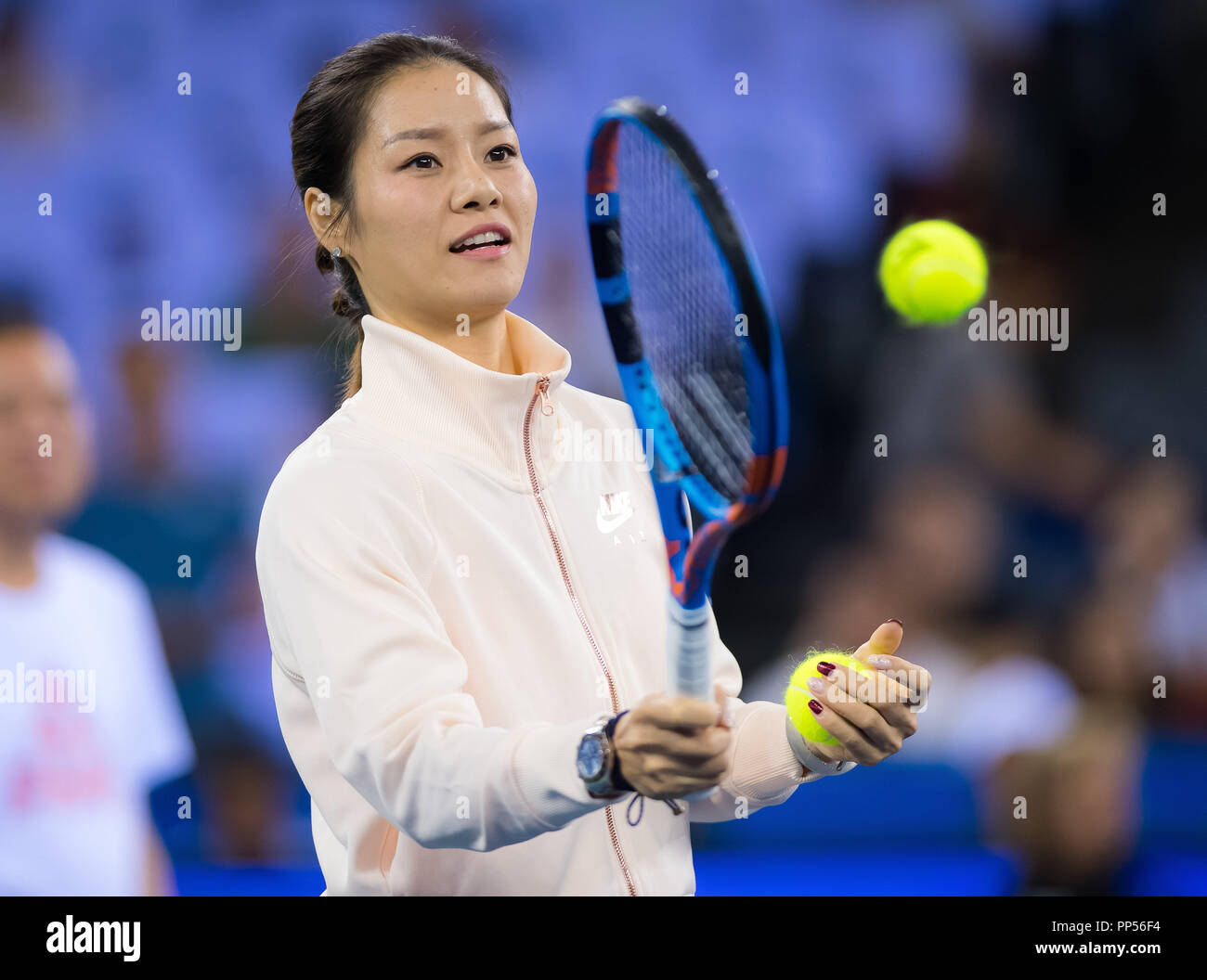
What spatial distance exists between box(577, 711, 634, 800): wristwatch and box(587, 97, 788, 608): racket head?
114mm

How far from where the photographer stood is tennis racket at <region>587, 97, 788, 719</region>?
2.96 feet

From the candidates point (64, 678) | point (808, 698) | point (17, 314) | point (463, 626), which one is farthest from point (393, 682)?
point (17, 314)

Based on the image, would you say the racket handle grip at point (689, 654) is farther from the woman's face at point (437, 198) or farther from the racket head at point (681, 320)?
the woman's face at point (437, 198)

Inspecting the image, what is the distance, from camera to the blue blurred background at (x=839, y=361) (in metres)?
1.96

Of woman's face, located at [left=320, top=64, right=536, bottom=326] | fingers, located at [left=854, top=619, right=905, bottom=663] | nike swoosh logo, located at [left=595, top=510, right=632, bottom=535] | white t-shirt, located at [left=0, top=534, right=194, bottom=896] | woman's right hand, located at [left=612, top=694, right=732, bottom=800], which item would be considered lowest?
white t-shirt, located at [left=0, top=534, right=194, bottom=896]

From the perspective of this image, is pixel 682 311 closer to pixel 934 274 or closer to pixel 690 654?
pixel 690 654

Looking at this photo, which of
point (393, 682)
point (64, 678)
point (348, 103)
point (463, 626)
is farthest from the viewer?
point (64, 678)

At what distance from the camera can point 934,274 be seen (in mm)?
2039

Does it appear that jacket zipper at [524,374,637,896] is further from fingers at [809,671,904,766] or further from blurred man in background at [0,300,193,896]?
blurred man in background at [0,300,193,896]

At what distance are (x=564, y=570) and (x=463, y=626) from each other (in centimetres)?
11

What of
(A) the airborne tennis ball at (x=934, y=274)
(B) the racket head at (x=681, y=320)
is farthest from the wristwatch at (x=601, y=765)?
(A) the airborne tennis ball at (x=934, y=274)

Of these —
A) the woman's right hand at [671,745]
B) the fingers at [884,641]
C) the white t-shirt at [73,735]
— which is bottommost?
the white t-shirt at [73,735]

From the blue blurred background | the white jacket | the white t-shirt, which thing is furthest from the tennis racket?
the white t-shirt

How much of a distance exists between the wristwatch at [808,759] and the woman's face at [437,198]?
18.2 inches
